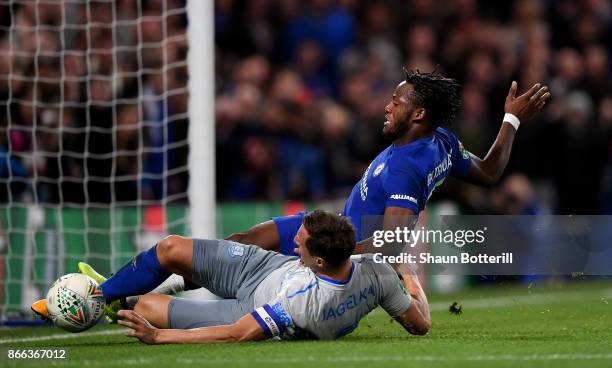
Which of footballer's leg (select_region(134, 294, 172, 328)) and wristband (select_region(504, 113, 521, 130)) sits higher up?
wristband (select_region(504, 113, 521, 130))

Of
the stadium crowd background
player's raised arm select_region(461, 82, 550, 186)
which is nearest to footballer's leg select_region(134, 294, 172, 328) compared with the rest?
player's raised arm select_region(461, 82, 550, 186)

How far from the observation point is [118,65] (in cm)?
1122

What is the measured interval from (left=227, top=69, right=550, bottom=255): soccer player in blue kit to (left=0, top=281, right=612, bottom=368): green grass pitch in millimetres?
749

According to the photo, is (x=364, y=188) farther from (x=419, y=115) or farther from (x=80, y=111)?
(x=80, y=111)

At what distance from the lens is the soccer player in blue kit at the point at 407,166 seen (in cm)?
719

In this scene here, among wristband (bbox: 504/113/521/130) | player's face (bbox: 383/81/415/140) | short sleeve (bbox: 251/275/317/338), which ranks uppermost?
player's face (bbox: 383/81/415/140)

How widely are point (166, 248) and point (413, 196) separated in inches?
58.6

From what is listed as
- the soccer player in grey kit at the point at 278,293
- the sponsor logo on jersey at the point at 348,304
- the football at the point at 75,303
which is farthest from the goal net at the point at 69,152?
the sponsor logo on jersey at the point at 348,304

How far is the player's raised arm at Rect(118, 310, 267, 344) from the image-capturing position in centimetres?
642

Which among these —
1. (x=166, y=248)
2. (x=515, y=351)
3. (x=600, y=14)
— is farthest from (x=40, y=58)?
(x=600, y=14)

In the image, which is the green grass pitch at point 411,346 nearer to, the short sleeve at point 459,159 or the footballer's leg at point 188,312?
the footballer's leg at point 188,312

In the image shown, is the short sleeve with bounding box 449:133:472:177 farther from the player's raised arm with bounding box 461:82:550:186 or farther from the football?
the football

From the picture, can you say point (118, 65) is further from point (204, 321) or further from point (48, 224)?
point (204, 321)

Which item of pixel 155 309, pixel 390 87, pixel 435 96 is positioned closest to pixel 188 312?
pixel 155 309
